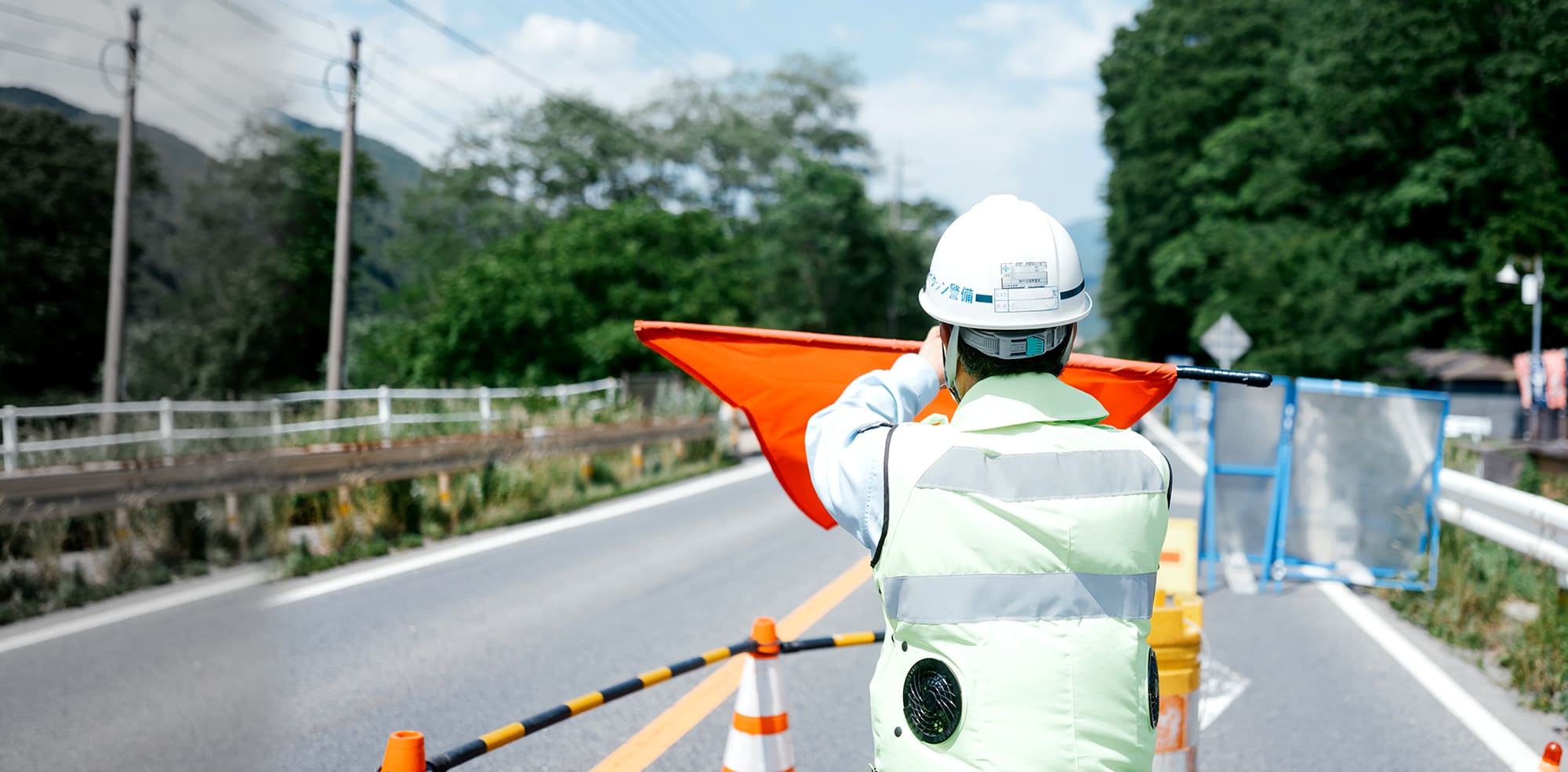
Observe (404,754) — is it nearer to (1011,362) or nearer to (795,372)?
(795,372)

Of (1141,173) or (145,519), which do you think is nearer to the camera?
(145,519)

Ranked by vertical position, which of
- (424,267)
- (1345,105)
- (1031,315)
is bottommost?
(1031,315)

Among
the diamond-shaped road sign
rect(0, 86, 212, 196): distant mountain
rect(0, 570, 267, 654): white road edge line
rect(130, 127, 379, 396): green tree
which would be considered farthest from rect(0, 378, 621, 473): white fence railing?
the diamond-shaped road sign

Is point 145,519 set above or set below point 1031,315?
below

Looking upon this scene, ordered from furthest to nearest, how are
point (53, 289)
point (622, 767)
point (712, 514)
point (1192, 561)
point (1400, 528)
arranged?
point (712, 514) → point (1400, 528) → point (1192, 561) → point (622, 767) → point (53, 289)

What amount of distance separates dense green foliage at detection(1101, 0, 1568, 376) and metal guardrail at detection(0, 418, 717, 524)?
26764 millimetres

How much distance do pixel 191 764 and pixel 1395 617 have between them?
7956 mm

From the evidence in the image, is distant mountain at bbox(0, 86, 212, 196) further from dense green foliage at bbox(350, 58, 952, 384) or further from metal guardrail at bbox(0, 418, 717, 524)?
dense green foliage at bbox(350, 58, 952, 384)

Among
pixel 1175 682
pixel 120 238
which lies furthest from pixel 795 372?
pixel 120 238

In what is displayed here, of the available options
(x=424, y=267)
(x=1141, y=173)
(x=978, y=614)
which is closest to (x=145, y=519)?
(x=978, y=614)

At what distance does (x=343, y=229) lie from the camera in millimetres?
21516

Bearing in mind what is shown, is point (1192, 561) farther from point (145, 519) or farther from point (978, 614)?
point (145, 519)

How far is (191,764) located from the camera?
16.0 feet

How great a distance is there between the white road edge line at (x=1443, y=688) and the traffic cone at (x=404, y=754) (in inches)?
186
